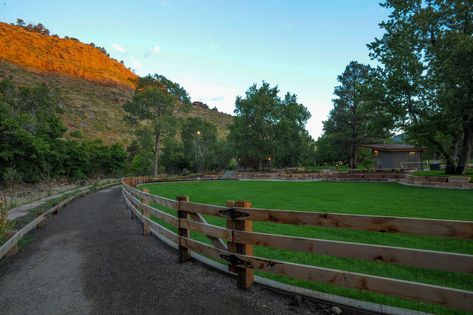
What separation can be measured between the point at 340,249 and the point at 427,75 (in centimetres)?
2188

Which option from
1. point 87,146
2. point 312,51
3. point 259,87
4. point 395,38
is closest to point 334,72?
point 259,87

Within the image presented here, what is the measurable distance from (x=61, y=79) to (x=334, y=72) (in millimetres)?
83145

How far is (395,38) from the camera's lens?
20.6 meters

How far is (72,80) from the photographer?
88.1m

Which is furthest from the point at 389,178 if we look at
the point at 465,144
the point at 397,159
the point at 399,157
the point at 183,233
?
the point at 183,233

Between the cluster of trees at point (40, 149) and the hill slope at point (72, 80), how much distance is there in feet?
30.6

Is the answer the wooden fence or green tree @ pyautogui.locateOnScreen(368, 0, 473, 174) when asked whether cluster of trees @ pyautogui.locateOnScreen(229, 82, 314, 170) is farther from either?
the wooden fence

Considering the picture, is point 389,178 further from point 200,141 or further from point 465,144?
point 200,141

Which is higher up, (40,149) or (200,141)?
(200,141)

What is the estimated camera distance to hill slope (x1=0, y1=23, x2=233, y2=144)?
61.5 meters

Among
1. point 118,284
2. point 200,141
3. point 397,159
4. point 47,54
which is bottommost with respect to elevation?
point 118,284

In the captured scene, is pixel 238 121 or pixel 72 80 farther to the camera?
pixel 72 80

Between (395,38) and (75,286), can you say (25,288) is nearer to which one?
(75,286)

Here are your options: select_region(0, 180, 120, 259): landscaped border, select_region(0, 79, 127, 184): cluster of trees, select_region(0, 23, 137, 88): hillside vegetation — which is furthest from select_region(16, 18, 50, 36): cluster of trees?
select_region(0, 180, 120, 259): landscaped border
